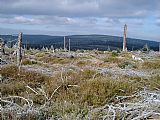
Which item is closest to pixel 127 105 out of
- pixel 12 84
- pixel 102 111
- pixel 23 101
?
pixel 102 111

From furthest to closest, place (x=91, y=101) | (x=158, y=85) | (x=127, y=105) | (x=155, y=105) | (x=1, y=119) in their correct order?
(x=158, y=85) → (x=91, y=101) → (x=127, y=105) → (x=155, y=105) → (x=1, y=119)

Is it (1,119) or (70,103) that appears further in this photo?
(70,103)

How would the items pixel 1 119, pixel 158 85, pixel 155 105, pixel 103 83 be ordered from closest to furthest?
pixel 1 119
pixel 155 105
pixel 103 83
pixel 158 85

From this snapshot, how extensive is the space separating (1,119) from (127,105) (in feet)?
6.97

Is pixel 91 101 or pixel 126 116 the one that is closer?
pixel 126 116

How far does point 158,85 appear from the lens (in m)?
8.05

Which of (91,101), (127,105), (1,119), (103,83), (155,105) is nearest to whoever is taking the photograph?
→ (1,119)

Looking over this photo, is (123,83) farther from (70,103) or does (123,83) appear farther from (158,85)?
(70,103)

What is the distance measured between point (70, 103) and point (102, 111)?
666 millimetres

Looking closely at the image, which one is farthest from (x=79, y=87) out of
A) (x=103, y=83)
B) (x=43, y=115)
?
(x=43, y=115)

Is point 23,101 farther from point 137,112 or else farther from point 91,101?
point 137,112

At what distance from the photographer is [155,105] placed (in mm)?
5617

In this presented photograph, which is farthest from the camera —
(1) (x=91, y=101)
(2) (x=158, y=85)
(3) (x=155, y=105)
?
(2) (x=158, y=85)

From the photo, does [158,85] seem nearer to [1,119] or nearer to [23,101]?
[23,101]
